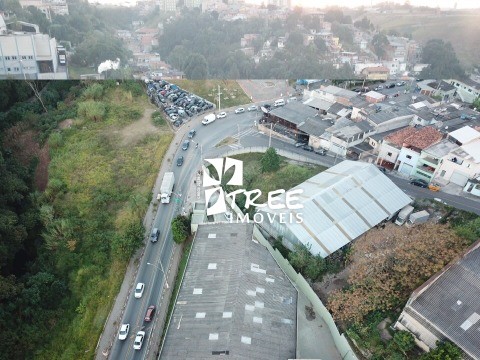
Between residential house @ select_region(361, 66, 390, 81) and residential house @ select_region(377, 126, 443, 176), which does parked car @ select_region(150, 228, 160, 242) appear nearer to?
residential house @ select_region(377, 126, 443, 176)

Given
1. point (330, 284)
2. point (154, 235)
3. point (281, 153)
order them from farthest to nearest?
point (281, 153) → point (154, 235) → point (330, 284)

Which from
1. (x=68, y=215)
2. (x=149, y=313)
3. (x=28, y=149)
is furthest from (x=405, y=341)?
(x=28, y=149)

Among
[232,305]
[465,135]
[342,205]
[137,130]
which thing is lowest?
[137,130]

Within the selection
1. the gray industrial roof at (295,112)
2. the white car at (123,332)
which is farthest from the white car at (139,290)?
the gray industrial roof at (295,112)

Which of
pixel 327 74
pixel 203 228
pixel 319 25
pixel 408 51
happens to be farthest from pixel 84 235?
pixel 408 51

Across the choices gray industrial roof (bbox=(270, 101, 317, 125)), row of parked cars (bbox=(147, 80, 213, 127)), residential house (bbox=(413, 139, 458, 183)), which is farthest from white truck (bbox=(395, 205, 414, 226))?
row of parked cars (bbox=(147, 80, 213, 127))

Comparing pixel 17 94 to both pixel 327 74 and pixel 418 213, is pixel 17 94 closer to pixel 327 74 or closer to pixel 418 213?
pixel 327 74

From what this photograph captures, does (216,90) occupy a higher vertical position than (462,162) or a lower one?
lower

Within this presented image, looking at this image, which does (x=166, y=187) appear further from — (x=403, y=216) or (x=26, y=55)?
(x=26, y=55)
